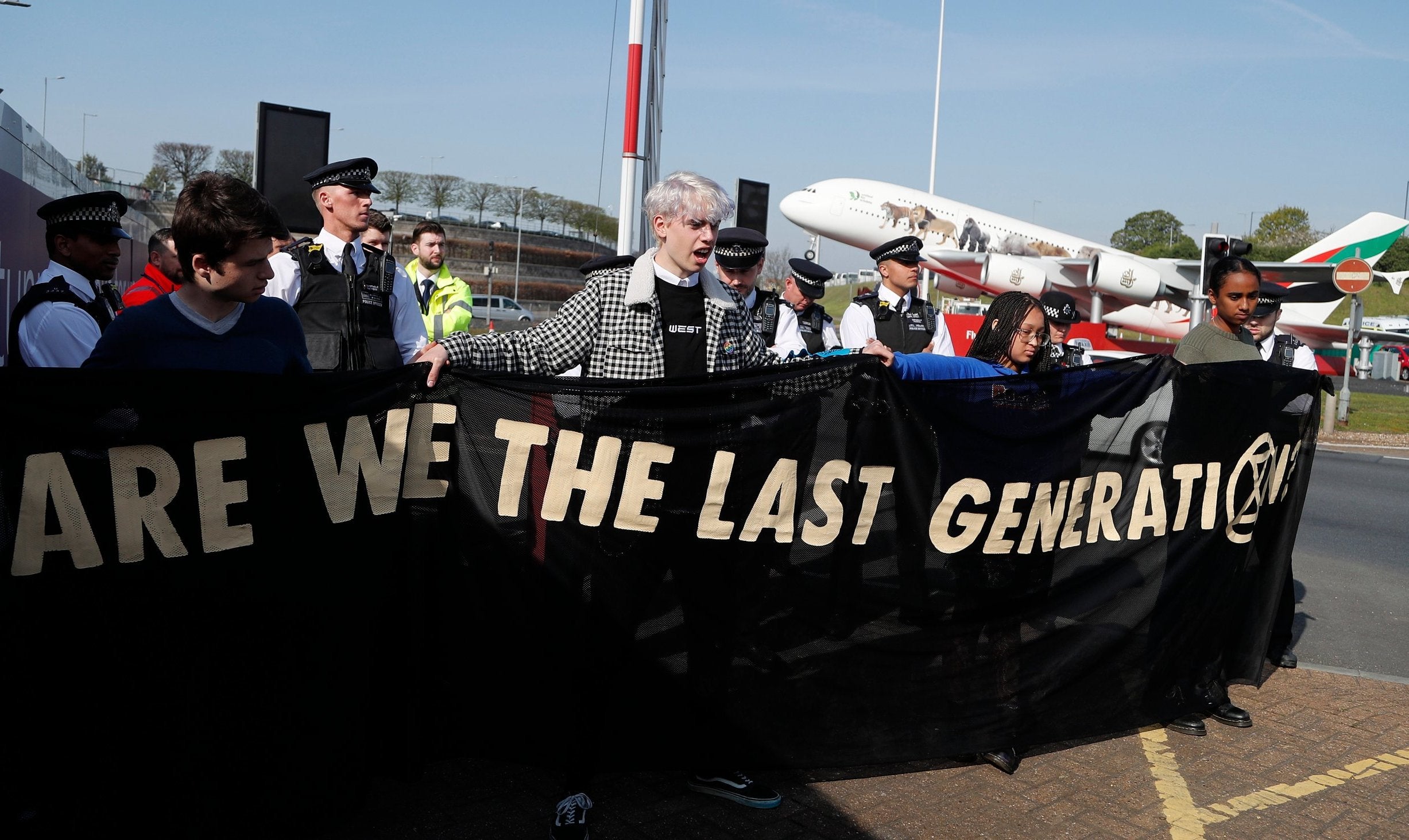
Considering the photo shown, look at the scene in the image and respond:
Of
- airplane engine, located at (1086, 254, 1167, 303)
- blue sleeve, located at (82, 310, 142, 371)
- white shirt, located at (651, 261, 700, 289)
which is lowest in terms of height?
blue sleeve, located at (82, 310, 142, 371)

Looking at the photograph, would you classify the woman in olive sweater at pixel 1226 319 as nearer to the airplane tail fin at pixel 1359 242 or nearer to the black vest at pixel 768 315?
the black vest at pixel 768 315

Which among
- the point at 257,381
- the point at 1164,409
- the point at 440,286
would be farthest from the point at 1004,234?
the point at 257,381

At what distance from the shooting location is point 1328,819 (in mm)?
3951

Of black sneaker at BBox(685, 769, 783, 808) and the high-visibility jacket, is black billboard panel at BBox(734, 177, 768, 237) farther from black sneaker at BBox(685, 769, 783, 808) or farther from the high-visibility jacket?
black sneaker at BBox(685, 769, 783, 808)

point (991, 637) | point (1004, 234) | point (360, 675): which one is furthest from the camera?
point (1004, 234)

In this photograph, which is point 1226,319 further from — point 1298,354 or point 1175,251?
point 1175,251

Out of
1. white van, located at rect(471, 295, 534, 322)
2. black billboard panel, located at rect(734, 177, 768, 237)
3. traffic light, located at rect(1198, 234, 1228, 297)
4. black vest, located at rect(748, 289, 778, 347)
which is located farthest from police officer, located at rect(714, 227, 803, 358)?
white van, located at rect(471, 295, 534, 322)

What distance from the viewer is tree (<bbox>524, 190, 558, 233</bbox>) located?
101 m

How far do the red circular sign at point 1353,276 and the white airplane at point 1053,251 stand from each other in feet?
41.2

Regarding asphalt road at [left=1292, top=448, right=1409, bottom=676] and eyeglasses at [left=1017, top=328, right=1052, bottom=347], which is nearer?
eyeglasses at [left=1017, top=328, right=1052, bottom=347]

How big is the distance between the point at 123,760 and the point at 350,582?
0.77 m

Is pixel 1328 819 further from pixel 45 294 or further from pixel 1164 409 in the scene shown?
pixel 45 294

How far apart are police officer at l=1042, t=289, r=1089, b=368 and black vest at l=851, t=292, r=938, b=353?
1.57 m

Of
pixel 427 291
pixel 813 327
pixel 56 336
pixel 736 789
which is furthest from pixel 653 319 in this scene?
pixel 427 291
